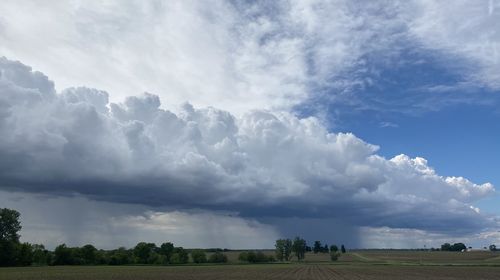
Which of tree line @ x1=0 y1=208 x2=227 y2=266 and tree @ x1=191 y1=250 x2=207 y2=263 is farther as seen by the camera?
tree @ x1=191 y1=250 x2=207 y2=263

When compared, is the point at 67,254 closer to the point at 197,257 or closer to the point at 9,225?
the point at 9,225

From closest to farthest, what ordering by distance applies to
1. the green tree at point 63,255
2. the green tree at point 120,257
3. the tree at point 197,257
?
the green tree at point 63,255, the green tree at point 120,257, the tree at point 197,257

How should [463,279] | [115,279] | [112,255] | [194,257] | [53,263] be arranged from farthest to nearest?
[194,257]
[112,255]
[53,263]
[463,279]
[115,279]

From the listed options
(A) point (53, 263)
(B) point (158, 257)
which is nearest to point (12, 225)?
(A) point (53, 263)

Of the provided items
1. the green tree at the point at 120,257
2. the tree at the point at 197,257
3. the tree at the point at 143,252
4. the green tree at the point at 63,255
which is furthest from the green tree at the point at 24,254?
the tree at the point at 197,257

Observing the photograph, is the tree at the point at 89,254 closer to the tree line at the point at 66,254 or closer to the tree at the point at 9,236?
the tree line at the point at 66,254

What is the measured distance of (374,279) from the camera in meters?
76.1

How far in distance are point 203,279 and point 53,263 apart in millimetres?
96745

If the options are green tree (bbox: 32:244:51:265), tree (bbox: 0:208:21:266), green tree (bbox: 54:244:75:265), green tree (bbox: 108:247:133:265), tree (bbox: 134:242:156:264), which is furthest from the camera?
tree (bbox: 134:242:156:264)

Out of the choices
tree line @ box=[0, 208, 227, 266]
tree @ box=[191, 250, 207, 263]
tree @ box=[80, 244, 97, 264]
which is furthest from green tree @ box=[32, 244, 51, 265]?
tree @ box=[191, 250, 207, 263]

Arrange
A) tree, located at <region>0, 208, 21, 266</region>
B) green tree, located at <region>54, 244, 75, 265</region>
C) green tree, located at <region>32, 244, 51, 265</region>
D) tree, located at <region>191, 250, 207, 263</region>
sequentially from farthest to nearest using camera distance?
tree, located at <region>191, 250, 207, 263</region> → green tree, located at <region>54, 244, 75, 265</region> → green tree, located at <region>32, 244, 51, 265</region> → tree, located at <region>0, 208, 21, 266</region>

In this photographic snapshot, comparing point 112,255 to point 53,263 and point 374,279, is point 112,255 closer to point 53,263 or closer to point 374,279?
point 53,263

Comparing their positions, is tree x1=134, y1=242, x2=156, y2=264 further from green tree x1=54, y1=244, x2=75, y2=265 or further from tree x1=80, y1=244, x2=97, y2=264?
green tree x1=54, y1=244, x2=75, y2=265

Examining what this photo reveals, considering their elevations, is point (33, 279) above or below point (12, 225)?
below
